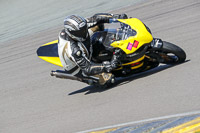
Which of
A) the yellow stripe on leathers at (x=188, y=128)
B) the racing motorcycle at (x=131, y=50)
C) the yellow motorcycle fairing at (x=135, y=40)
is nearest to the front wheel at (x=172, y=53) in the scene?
the racing motorcycle at (x=131, y=50)

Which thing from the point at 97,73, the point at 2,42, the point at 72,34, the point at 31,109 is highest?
the point at 72,34

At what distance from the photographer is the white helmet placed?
603 cm

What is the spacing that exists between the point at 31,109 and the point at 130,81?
2186mm

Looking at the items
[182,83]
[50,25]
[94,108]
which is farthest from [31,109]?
[50,25]

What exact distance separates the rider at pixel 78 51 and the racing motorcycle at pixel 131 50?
15 centimetres

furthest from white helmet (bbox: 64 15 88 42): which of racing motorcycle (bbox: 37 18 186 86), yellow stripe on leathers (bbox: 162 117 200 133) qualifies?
yellow stripe on leathers (bbox: 162 117 200 133)

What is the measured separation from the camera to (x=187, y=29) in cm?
820

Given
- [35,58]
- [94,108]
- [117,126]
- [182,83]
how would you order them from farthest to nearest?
[35,58] < [94,108] < [182,83] < [117,126]

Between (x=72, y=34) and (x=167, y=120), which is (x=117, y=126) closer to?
(x=167, y=120)

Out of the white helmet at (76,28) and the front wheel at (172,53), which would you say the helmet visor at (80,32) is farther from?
the front wheel at (172,53)

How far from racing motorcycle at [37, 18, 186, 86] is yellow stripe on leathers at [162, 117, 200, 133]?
1.98 metres

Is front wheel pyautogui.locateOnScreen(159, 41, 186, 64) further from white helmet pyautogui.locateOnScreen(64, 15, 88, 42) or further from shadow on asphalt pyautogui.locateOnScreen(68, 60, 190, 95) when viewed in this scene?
white helmet pyautogui.locateOnScreen(64, 15, 88, 42)

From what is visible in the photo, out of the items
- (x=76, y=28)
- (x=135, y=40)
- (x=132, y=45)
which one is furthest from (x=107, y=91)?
(x=76, y=28)

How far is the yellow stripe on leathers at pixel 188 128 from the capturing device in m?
4.12
